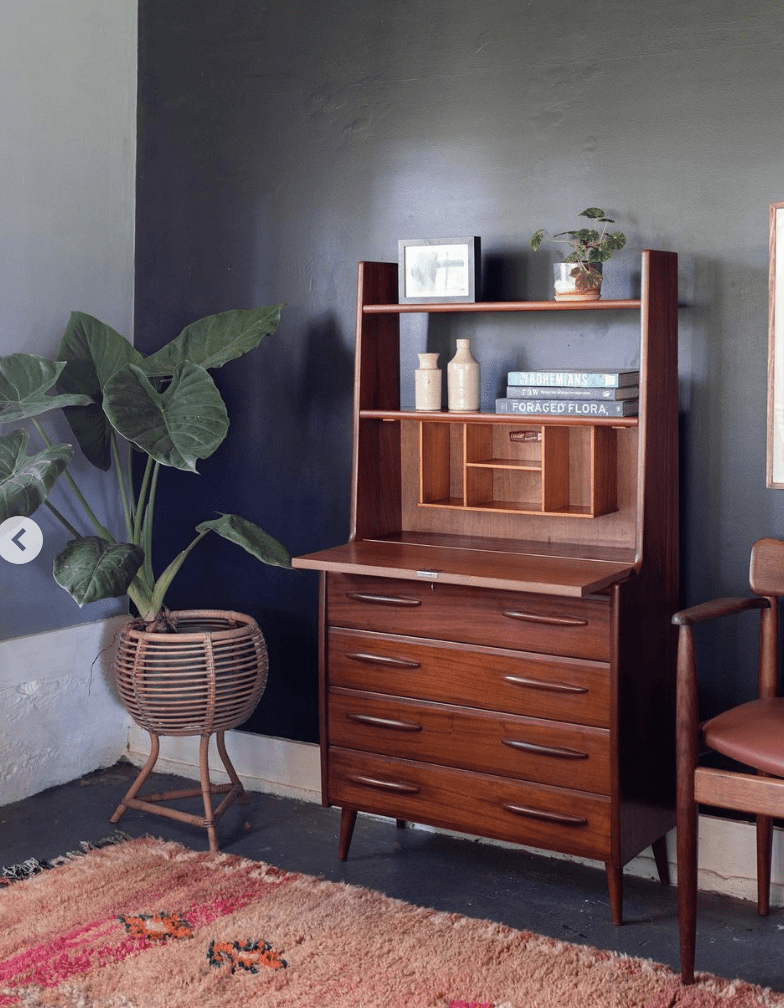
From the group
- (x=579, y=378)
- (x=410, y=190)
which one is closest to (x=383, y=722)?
(x=579, y=378)

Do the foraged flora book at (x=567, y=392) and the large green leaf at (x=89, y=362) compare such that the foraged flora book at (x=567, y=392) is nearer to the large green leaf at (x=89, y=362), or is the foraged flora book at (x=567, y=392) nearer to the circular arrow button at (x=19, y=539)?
the large green leaf at (x=89, y=362)

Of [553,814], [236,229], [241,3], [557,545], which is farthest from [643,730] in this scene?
[241,3]

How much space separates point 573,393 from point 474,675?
30.8 inches

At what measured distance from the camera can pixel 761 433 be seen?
2943 mm

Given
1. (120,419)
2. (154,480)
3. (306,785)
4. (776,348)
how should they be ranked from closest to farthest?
(776,348)
(120,419)
(154,480)
(306,785)

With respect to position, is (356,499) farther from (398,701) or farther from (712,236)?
(712,236)

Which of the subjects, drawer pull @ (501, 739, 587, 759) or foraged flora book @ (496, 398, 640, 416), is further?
foraged flora book @ (496, 398, 640, 416)

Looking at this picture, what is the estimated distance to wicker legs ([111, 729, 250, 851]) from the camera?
3.32 metres

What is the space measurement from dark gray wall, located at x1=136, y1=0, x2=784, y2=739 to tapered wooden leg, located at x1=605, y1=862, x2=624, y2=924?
0.57m

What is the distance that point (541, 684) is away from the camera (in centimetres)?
282

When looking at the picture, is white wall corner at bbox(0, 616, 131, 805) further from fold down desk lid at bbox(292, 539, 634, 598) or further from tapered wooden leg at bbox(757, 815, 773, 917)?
tapered wooden leg at bbox(757, 815, 773, 917)

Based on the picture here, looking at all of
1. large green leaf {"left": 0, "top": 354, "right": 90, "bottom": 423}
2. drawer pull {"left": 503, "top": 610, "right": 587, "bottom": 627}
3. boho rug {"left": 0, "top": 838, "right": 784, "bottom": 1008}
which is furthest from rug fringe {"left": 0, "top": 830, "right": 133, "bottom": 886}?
drawer pull {"left": 503, "top": 610, "right": 587, "bottom": 627}

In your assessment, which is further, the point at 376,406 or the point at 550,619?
the point at 376,406

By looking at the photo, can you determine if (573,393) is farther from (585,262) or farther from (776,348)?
(776,348)
